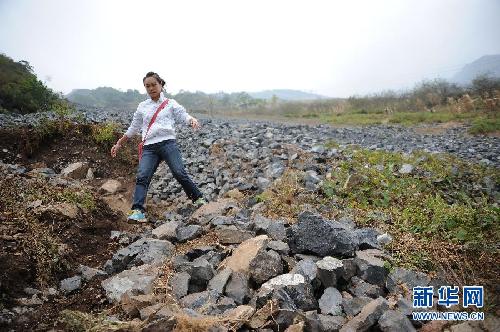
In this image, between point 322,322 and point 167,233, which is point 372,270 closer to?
point 322,322

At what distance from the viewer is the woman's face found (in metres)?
4.36

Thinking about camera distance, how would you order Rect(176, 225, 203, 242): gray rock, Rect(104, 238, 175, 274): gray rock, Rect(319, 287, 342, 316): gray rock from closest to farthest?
Rect(319, 287, 342, 316): gray rock < Rect(104, 238, 175, 274): gray rock < Rect(176, 225, 203, 242): gray rock

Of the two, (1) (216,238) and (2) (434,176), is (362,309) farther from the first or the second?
(2) (434,176)

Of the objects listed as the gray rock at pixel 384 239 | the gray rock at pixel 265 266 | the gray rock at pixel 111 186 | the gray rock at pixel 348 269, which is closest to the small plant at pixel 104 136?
the gray rock at pixel 111 186

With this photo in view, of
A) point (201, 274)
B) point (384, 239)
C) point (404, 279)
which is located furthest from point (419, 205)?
point (201, 274)

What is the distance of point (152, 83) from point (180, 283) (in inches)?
106

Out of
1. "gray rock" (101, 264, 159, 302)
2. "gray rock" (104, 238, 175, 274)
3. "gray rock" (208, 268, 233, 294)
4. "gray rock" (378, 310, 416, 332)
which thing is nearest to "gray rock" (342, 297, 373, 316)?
"gray rock" (378, 310, 416, 332)

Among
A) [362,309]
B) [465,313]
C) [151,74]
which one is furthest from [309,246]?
[151,74]

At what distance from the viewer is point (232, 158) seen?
6.75 m

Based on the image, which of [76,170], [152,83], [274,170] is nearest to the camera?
[152,83]

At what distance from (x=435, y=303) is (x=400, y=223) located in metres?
1.28

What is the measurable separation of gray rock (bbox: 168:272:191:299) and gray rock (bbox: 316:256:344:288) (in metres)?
0.96

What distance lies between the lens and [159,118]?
4441 millimetres

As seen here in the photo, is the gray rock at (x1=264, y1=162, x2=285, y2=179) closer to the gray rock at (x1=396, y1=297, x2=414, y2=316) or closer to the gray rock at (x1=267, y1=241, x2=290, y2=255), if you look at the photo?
the gray rock at (x1=267, y1=241, x2=290, y2=255)
